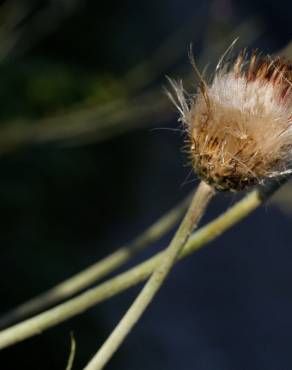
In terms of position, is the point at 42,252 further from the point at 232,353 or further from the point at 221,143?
the point at 221,143

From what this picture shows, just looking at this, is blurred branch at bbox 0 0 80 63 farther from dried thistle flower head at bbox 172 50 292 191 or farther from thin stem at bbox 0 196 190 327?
dried thistle flower head at bbox 172 50 292 191

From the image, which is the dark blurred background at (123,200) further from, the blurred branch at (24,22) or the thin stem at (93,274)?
the thin stem at (93,274)

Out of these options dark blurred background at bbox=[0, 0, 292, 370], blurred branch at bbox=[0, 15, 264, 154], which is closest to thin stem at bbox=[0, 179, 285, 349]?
blurred branch at bbox=[0, 15, 264, 154]

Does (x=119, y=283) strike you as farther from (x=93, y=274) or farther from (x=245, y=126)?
(x=245, y=126)

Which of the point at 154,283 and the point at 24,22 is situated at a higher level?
→ the point at 24,22

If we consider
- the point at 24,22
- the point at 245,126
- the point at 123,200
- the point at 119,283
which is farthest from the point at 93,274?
the point at 123,200

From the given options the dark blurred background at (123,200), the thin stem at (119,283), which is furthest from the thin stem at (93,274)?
the dark blurred background at (123,200)
